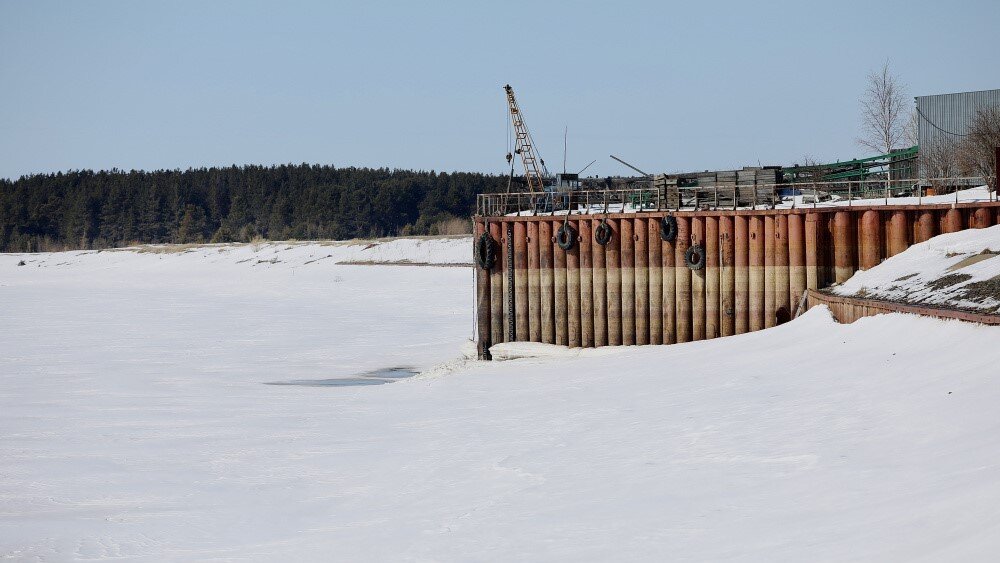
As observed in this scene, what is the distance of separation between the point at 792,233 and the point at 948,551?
1765cm

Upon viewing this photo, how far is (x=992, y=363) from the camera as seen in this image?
12.5 meters

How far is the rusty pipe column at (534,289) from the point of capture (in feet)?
93.2

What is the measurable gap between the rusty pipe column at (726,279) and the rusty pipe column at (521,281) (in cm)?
555

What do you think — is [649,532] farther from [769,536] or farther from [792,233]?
[792,233]

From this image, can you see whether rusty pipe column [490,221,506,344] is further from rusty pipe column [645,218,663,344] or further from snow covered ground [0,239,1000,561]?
rusty pipe column [645,218,663,344]

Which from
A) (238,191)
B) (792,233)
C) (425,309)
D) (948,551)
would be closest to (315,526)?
(948,551)

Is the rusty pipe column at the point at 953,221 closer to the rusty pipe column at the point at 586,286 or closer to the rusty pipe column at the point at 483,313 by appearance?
the rusty pipe column at the point at 586,286

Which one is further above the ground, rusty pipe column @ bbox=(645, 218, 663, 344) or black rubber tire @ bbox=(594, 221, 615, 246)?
black rubber tire @ bbox=(594, 221, 615, 246)

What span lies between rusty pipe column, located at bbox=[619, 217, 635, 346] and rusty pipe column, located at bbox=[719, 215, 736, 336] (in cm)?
236

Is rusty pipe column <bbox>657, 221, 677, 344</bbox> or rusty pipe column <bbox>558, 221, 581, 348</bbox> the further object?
rusty pipe column <bbox>558, 221, 581, 348</bbox>

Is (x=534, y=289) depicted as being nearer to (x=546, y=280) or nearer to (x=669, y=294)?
(x=546, y=280)

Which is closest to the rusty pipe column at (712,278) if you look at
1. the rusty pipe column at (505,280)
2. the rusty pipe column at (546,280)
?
the rusty pipe column at (546,280)

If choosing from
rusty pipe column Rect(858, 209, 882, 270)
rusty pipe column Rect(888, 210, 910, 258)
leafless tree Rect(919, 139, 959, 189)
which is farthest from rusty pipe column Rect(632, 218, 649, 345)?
leafless tree Rect(919, 139, 959, 189)

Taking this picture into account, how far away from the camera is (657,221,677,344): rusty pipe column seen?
86.0 ft
